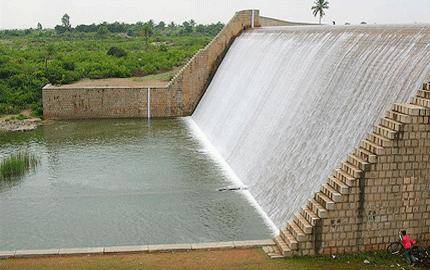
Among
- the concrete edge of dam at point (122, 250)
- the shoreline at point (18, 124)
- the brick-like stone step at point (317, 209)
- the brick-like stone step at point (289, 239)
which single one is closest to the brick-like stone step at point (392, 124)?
the brick-like stone step at point (317, 209)

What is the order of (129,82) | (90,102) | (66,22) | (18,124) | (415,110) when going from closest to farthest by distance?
(415,110) → (18,124) → (90,102) → (129,82) → (66,22)

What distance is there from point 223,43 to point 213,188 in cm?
1165

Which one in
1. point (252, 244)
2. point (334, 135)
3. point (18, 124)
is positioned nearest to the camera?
point (252, 244)

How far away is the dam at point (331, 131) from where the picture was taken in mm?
7262

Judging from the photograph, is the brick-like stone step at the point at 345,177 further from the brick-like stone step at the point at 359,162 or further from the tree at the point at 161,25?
the tree at the point at 161,25

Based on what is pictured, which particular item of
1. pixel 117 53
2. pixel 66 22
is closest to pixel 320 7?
pixel 117 53

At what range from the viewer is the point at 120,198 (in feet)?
38.0

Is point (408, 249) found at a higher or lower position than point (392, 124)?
lower

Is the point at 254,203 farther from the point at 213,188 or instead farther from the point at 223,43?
the point at 223,43

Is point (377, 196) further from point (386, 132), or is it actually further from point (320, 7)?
point (320, 7)

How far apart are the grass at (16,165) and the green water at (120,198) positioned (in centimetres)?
29

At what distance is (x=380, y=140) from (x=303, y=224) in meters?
1.53

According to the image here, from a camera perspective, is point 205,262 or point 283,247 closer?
point 205,262

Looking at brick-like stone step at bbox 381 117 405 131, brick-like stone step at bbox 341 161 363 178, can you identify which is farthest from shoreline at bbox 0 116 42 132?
brick-like stone step at bbox 381 117 405 131
